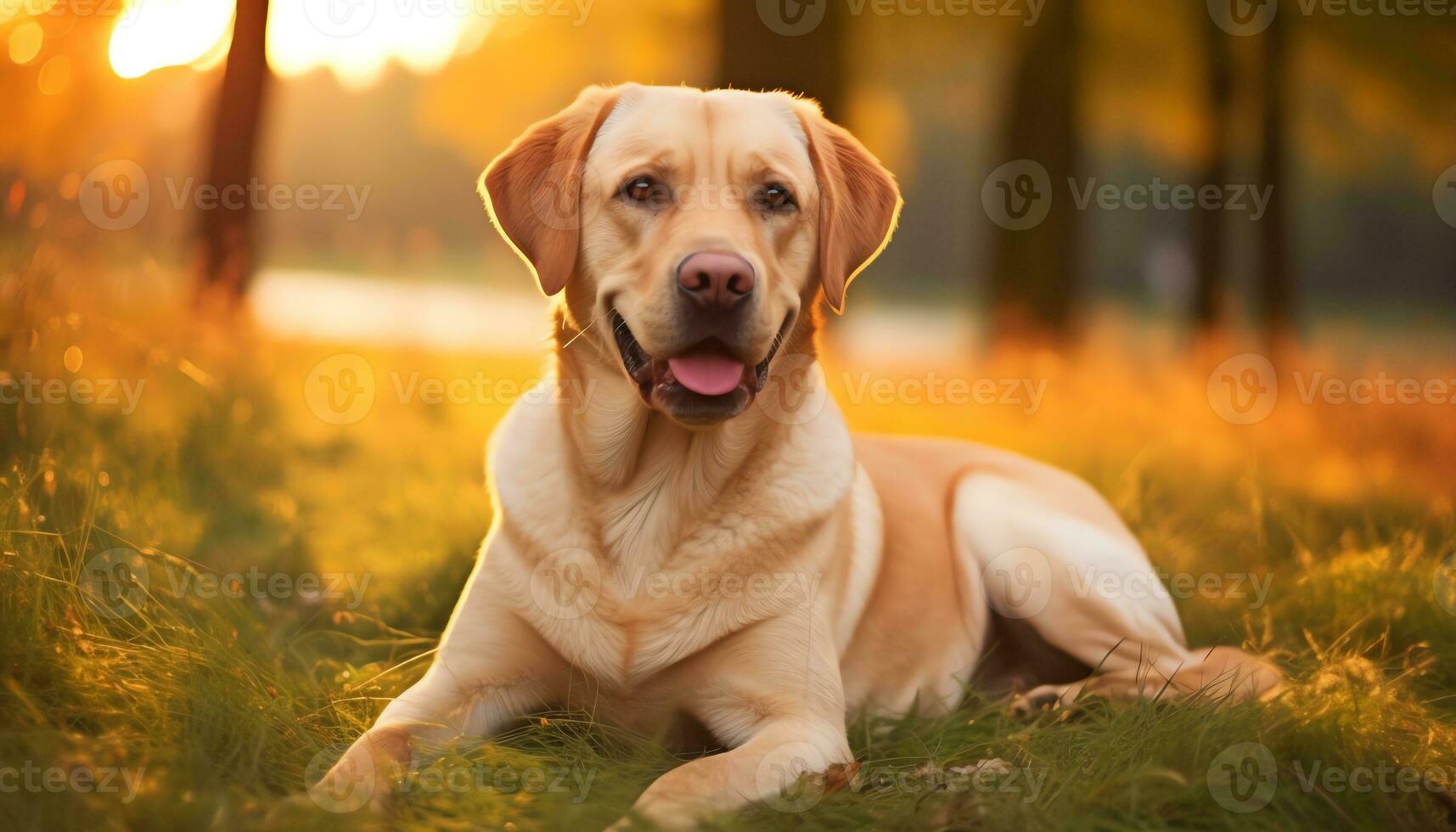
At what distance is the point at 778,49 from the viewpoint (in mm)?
7492

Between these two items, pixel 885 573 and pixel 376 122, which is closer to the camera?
pixel 885 573

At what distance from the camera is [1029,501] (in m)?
3.86

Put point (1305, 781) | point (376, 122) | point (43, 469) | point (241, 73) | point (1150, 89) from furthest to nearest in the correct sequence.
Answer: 1. point (376, 122)
2. point (1150, 89)
3. point (241, 73)
4. point (43, 469)
5. point (1305, 781)

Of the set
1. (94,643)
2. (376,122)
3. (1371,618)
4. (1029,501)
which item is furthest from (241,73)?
(376,122)

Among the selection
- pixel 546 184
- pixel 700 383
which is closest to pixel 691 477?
pixel 700 383

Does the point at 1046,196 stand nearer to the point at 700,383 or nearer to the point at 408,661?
the point at 700,383

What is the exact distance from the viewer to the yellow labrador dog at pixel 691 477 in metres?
2.85

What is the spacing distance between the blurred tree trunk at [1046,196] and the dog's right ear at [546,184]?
687 centimetres

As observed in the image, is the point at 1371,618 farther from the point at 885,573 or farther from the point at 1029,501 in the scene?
the point at 885,573

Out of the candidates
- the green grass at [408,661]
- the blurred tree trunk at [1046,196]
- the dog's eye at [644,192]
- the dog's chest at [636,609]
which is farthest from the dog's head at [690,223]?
the blurred tree trunk at [1046,196]

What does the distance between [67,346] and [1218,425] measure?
649cm

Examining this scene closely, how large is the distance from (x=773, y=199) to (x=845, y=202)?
33cm

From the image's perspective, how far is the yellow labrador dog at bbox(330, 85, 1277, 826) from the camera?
2.85m

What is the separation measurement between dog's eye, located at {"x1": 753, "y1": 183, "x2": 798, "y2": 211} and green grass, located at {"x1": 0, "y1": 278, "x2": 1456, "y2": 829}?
151 centimetres
